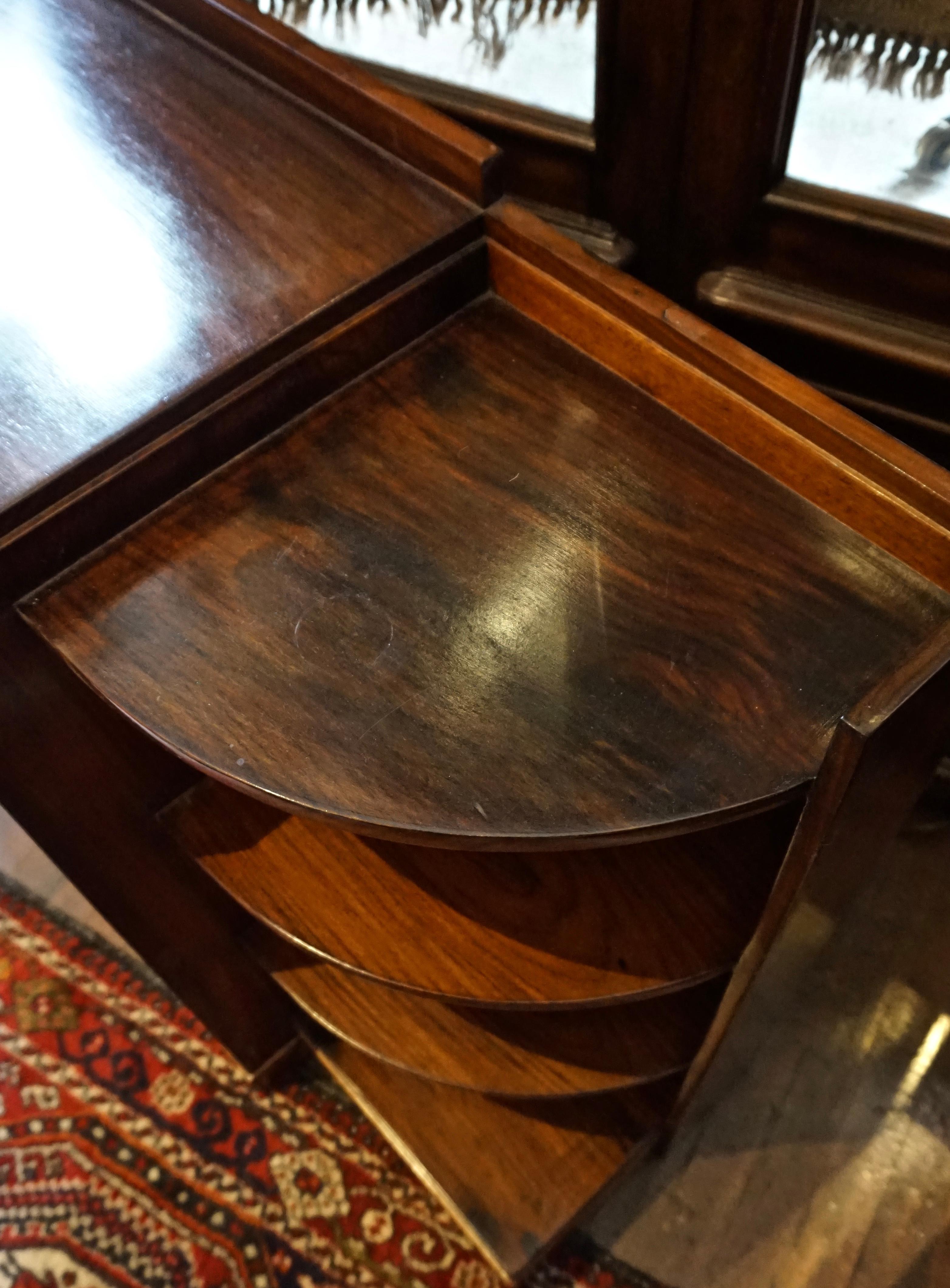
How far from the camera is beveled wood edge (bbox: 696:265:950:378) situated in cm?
79

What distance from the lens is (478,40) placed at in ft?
2.93

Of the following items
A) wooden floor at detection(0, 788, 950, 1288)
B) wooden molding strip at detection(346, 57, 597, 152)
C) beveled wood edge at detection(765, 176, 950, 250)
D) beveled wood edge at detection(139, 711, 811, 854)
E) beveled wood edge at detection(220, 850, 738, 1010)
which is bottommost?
wooden floor at detection(0, 788, 950, 1288)

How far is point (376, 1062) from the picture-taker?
110 cm

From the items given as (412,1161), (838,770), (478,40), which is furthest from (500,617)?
(412,1161)

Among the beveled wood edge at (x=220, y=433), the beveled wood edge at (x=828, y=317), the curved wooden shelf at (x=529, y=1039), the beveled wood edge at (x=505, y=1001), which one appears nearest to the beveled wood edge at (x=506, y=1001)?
the beveled wood edge at (x=505, y=1001)

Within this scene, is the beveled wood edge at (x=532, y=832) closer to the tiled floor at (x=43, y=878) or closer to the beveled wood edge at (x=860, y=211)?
the beveled wood edge at (x=860, y=211)

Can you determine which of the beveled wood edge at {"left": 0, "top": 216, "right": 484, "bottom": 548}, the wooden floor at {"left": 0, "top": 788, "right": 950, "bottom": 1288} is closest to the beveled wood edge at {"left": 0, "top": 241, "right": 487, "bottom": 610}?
the beveled wood edge at {"left": 0, "top": 216, "right": 484, "bottom": 548}

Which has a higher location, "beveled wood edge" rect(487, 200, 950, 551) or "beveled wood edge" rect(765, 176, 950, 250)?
"beveled wood edge" rect(765, 176, 950, 250)

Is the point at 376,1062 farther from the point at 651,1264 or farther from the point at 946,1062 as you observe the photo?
the point at 946,1062

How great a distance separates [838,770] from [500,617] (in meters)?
0.19

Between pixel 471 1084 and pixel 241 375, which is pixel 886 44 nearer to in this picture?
pixel 241 375

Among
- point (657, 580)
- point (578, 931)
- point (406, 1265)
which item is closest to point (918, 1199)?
point (406, 1265)

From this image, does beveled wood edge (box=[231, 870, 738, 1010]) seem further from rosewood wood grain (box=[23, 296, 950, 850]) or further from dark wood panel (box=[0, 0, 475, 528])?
dark wood panel (box=[0, 0, 475, 528])

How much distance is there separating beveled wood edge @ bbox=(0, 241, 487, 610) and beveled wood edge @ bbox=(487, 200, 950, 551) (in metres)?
0.04
